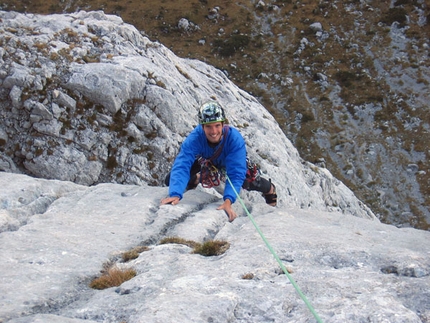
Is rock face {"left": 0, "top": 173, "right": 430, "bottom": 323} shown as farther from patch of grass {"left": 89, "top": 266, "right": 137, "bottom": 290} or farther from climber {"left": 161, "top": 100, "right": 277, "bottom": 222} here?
climber {"left": 161, "top": 100, "right": 277, "bottom": 222}

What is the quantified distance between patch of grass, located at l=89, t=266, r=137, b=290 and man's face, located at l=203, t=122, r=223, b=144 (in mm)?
4587

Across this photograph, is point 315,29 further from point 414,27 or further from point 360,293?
point 360,293

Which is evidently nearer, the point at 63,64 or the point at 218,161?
the point at 218,161

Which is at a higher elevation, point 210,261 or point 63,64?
point 63,64

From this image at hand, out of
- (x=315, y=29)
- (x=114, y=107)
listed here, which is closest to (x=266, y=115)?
(x=114, y=107)

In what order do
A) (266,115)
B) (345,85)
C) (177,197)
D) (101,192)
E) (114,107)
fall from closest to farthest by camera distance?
(177,197) < (101,192) < (114,107) < (266,115) < (345,85)

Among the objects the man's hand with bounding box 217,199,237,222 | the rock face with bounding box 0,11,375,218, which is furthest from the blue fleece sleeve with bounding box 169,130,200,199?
the rock face with bounding box 0,11,375,218

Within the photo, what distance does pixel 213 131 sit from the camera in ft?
36.1

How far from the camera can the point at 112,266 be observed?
845 cm

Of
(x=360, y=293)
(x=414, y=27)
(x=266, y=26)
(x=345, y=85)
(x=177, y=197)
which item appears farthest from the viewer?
(x=266, y=26)

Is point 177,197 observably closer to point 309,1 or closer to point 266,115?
point 266,115

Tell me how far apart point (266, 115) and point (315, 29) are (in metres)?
42.2

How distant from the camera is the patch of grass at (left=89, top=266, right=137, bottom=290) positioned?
7512mm

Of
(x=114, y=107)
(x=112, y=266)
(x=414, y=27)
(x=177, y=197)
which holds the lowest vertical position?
(x=112, y=266)
